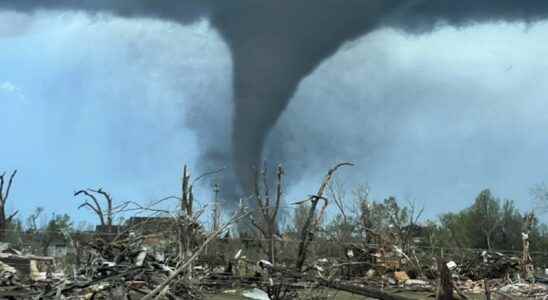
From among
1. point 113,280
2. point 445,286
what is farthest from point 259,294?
point 445,286

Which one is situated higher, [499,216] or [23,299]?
[499,216]

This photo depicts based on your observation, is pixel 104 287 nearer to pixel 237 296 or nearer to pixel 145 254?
pixel 145 254

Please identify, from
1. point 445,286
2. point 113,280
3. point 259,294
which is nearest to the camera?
point 445,286

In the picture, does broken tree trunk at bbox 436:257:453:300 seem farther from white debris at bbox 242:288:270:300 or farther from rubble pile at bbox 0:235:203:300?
white debris at bbox 242:288:270:300

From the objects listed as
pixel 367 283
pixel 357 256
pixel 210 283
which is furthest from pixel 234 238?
pixel 210 283

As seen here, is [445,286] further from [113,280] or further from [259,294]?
[259,294]

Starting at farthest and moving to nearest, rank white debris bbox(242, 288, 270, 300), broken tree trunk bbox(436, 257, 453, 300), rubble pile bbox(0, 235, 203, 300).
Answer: white debris bbox(242, 288, 270, 300), rubble pile bbox(0, 235, 203, 300), broken tree trunk bbox(436, 257, 453, 300)

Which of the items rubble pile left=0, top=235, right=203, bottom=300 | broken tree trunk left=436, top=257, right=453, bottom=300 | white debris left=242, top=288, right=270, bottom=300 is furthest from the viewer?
white debris left=242, top=288, right=270, bottom=300

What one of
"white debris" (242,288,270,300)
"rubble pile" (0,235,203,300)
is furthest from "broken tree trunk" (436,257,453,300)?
"white debris" (242,288,270,300)

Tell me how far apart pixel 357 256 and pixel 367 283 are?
3.65 metres

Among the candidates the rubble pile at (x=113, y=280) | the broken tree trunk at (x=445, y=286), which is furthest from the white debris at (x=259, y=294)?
the broken tree trunk at (x=445, y=286)

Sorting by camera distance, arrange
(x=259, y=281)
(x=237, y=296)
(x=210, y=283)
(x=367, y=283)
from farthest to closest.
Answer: (x=367, y=283)
(x=237, y=296)
(x=210, y=283)
(x=259, y=281)

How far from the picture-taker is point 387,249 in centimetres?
2370

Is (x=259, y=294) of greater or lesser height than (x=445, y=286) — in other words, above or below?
below
